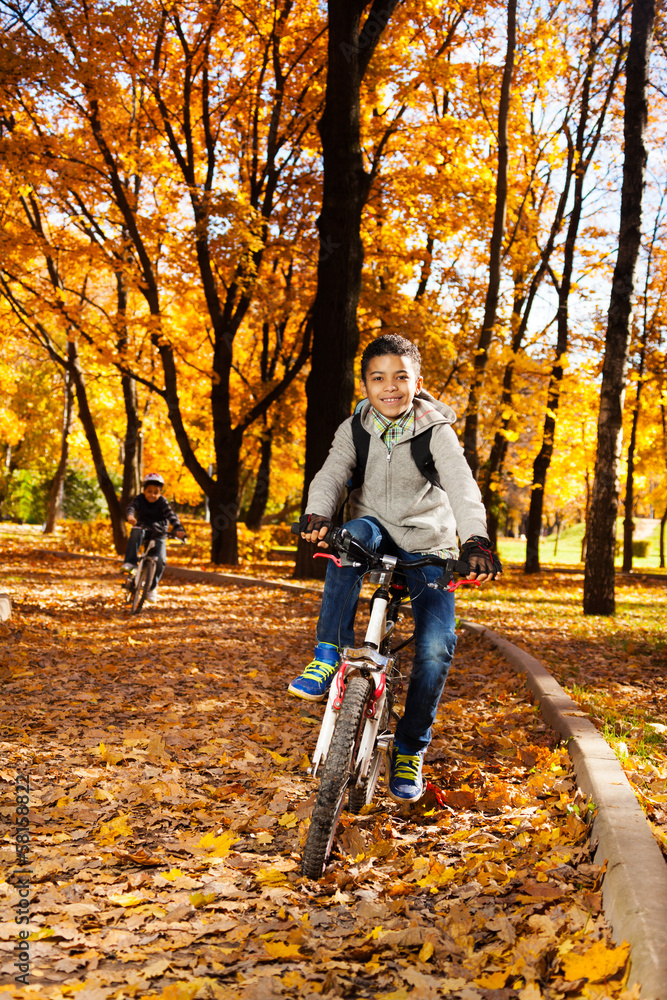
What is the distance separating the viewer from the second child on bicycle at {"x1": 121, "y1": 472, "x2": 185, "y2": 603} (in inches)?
411

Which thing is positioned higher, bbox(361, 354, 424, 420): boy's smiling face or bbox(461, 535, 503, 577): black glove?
bbox(361, 354, 424, 420): boy's smiling face

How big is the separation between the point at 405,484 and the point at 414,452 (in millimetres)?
155

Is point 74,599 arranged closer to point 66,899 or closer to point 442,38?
point 66,899

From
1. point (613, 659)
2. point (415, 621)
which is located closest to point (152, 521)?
point (613, 659)

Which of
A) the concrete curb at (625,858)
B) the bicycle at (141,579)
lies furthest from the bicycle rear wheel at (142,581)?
the concrete curb at (625,858)

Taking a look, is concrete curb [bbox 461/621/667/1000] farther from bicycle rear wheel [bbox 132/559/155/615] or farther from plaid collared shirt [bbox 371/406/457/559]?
bicycle rear wheel [bbox 132/559/155/615]

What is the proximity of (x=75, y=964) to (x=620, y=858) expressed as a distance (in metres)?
1.90

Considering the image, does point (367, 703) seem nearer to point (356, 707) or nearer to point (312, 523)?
point (356, 707)

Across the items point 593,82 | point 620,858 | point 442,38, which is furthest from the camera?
point 593,82

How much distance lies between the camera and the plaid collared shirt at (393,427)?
3633 mm

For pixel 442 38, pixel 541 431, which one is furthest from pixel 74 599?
pixel 541 431

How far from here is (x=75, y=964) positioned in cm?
249
